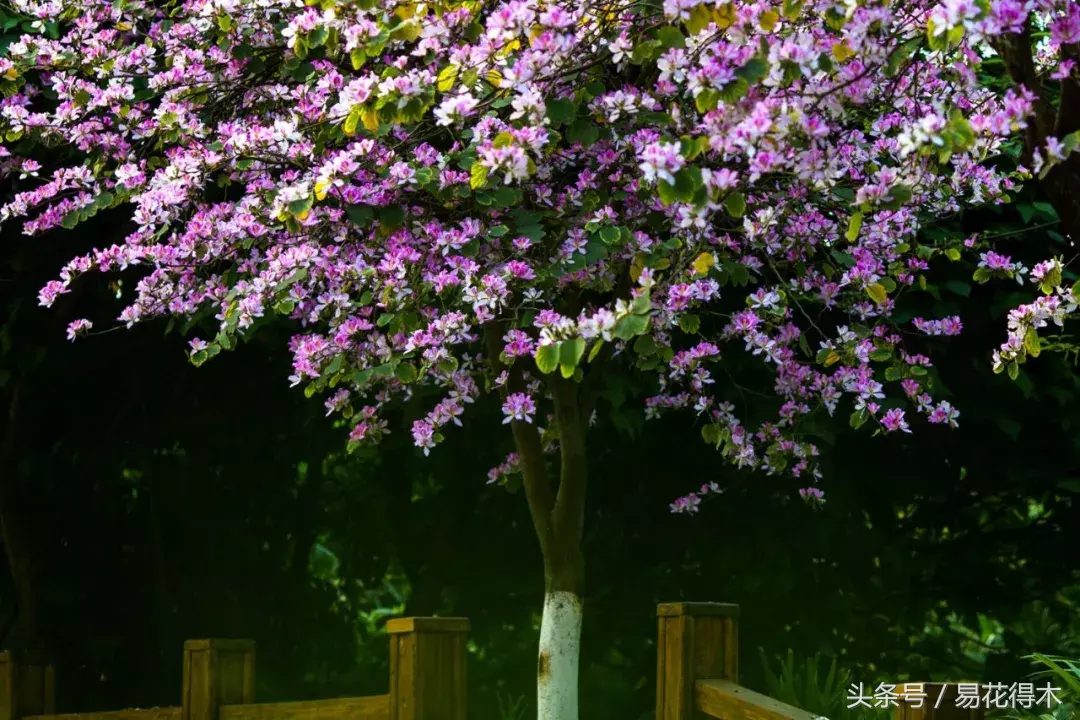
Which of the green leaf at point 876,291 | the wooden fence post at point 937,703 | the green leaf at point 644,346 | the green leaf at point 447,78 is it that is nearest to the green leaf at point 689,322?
the green leaf at point 644,346

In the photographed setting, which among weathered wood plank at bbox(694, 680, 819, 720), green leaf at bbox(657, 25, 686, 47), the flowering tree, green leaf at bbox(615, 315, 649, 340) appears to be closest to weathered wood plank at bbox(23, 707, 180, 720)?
the flowering tree

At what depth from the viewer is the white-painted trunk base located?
5.49 metres

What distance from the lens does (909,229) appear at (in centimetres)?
516

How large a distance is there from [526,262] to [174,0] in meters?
2.23

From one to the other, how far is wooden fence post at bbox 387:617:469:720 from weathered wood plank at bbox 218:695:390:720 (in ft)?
0.34

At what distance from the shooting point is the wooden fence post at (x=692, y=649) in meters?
4.25

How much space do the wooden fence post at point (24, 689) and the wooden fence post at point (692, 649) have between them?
3.38 m

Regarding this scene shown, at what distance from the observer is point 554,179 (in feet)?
17.2

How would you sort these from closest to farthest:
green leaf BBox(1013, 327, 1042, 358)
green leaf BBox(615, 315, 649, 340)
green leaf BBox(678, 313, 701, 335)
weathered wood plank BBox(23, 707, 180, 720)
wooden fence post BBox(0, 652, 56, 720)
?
1. green leaf BBox(615, 315, 649, 340)
2. green leaf BBox(1013, 327, 1042, 358)
3. green leaf BBox(678, 313, 701, 335)
4. weathered wood plank BBox(23, 707, 180, 720)
5. wooden fence post BBox(0, 652, 56, 720)

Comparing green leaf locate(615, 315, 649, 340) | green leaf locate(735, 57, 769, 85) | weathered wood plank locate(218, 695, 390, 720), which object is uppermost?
green leaf locate(735, 57, 769, 85)

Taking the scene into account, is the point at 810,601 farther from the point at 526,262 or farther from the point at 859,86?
the point at 859,86

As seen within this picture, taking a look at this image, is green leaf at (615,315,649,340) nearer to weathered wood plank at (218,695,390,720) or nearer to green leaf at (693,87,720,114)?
green leaf at (693,87,720,114)

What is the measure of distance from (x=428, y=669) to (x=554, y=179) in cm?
205

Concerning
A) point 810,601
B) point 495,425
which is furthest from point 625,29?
point 810,601
